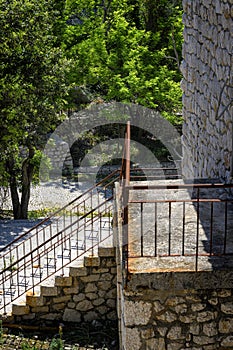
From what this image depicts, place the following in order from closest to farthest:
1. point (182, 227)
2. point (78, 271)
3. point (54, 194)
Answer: point (182, 227) < point (78, 271) < point (54, 194)

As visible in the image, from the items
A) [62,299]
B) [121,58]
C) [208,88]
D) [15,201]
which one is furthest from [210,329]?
[121,58]

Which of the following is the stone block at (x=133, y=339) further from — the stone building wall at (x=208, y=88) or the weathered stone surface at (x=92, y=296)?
the weathered stone surface at (x=92, y=296)

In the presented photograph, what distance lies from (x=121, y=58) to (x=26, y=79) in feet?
21.6

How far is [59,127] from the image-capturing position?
68.3 ft

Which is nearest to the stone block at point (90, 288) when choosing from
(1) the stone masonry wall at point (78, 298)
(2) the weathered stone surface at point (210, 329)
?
(1) the stone masonry wall at point (78, 298)

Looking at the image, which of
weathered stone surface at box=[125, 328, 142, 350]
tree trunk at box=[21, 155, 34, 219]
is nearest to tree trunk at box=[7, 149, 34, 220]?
tree trunk at box=[21, 155, 34, 219]

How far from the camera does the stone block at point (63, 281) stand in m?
8.16

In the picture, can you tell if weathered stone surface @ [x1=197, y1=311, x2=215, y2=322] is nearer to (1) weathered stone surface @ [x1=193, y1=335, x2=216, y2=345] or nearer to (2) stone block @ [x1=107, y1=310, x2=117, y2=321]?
→ (1) weathered stone surface @ [x1=193, y1=335, x2=216, y2=345]

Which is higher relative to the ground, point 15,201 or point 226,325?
point 15,201

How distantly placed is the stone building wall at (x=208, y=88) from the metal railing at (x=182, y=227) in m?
0.59

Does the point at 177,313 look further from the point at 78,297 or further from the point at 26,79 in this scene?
the point at 26,79

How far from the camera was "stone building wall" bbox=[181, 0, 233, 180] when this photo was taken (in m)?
6.27

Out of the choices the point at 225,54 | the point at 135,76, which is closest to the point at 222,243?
the point at 225,54

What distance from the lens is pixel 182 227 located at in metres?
5.55
